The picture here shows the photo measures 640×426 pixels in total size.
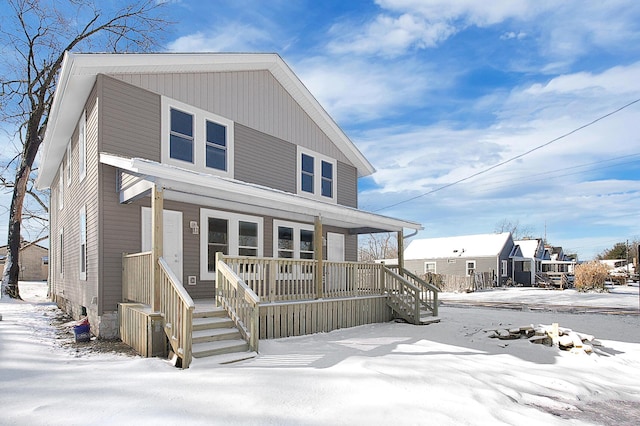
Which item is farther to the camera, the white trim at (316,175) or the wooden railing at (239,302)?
the white trim at (316,175)

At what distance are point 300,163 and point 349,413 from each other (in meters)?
9.98

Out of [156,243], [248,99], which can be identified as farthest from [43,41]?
[156,243]

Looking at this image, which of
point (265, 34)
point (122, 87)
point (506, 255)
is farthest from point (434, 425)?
point (506, 255)

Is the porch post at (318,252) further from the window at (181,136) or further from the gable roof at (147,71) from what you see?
the gable roof at (147,71)

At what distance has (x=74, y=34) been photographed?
63.0 ft

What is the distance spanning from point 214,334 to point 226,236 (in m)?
4.71

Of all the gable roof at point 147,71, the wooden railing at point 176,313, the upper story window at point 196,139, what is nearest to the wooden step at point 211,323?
the wooden railing at point 176,313

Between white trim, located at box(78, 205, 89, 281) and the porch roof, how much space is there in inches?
88.4

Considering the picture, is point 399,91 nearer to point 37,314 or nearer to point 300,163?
point 300,163

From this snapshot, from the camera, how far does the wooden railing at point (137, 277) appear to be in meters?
7.30

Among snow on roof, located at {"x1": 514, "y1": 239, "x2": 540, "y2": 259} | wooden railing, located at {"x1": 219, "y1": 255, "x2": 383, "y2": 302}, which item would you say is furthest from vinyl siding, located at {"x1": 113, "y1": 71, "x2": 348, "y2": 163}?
snow on roof, located at {"x1": 514, "y1": 239, "x2": 540, "y2": 259}

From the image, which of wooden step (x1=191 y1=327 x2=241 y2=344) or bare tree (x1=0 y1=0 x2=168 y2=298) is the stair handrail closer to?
wooden step (x1=191 y1=327 x2=241 y2=344)

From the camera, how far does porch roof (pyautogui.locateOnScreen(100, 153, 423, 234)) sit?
7.00 meters

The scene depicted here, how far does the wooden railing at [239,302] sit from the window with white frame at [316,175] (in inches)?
236
